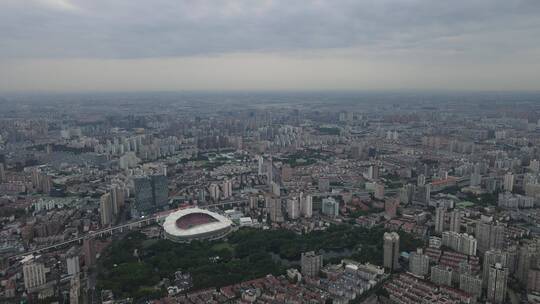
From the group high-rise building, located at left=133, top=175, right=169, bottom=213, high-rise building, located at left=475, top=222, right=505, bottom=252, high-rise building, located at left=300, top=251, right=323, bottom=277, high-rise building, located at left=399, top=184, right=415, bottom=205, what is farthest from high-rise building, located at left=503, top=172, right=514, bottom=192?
high-rise building, located at left=133, top=175, right=169, bottom=213

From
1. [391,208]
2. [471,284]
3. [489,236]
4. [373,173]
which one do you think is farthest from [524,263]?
[373,173]

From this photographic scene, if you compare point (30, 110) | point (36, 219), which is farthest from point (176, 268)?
point (30, 110)

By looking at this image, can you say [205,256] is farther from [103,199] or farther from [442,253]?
[442,253]

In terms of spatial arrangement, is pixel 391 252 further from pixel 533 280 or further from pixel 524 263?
pixel 533 280

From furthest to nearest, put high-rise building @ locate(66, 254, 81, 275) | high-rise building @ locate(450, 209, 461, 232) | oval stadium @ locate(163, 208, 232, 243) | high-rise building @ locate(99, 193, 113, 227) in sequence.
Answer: high-rise building @ locate(99, 193, 113, 227)
high-rise building @ locate(450, 209, 461, 232)
oval stadium @ locate(163, 208, 232, 243)
high-rise building @ locate(66, 254, 81, 275)

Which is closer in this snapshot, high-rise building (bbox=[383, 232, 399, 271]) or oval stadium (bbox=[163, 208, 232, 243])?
high-rise building (bbox=[383, 232, 399, 271])

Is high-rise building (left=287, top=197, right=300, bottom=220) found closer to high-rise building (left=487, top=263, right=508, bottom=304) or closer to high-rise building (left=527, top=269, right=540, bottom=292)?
high-rise building (left=487, top=263, right=508, bottom=304)

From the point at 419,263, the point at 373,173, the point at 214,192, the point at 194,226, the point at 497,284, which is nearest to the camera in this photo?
the point at 497,284
